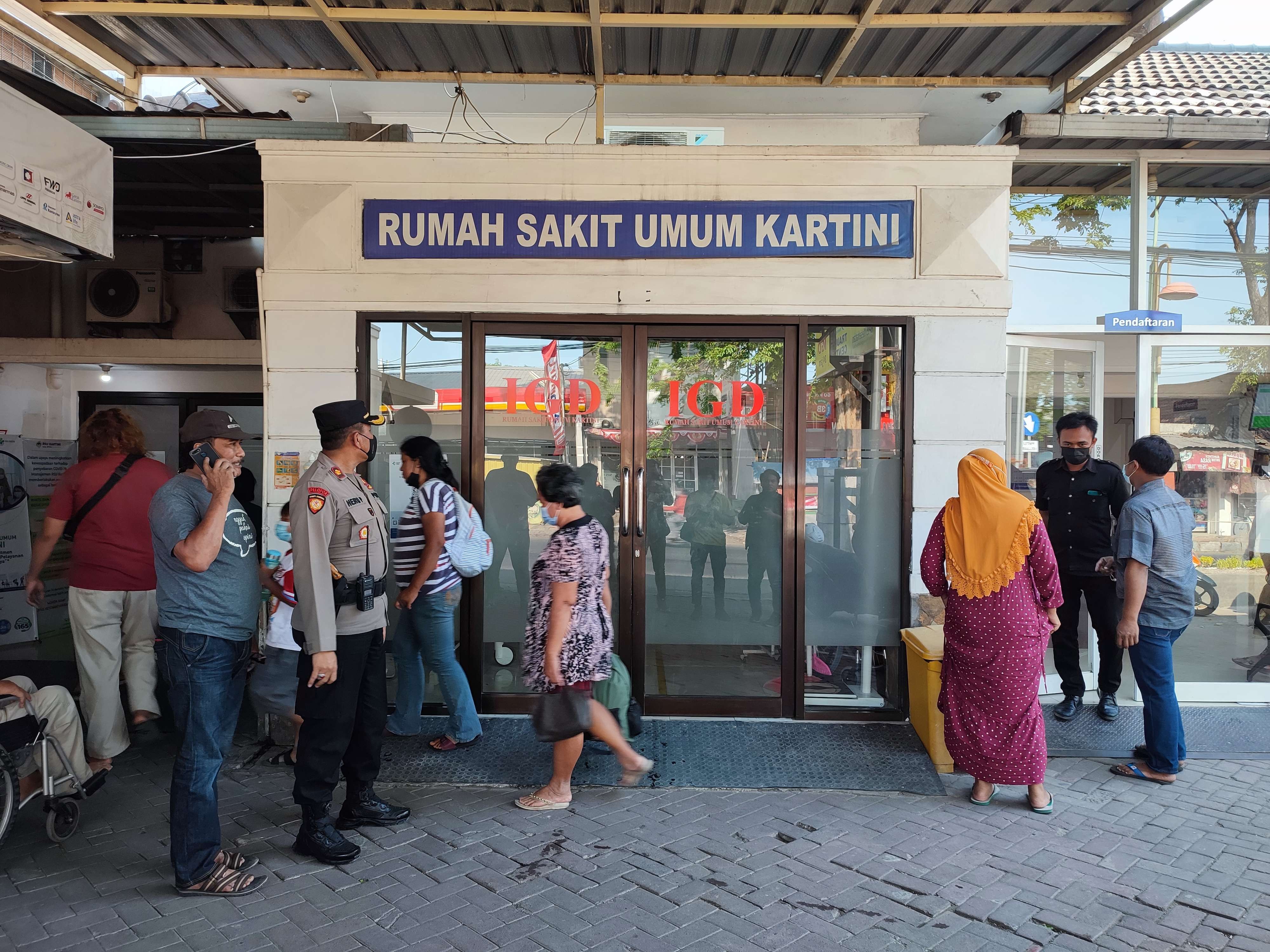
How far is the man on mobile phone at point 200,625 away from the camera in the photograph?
10.7 ft

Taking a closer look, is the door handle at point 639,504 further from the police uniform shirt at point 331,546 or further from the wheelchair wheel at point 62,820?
the wheelchair wheel at point 62,820

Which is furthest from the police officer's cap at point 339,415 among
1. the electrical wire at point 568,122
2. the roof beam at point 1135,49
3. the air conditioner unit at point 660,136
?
the roof beam at point 1135,49

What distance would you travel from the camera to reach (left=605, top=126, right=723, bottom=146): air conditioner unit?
17.6ft

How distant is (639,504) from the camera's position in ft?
17.5

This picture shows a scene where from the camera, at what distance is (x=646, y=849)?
370 cm

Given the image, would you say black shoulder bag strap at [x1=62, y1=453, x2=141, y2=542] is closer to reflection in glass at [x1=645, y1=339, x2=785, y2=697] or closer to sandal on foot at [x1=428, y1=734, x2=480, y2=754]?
sandal on foot at [x1=428, y1=734, x2=480, y2=754]

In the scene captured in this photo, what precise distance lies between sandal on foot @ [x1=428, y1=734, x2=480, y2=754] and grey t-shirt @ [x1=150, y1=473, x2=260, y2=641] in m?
1.72

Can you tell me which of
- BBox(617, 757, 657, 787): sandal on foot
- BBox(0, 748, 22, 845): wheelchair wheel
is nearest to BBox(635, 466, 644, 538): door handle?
BBox(617, 757, 657, 787): sandal on foot

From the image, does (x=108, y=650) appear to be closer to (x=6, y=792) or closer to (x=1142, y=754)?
(x=6, y=792)

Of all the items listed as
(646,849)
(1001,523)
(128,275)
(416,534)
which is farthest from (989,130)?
(128,275)

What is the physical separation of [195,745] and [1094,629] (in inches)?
208

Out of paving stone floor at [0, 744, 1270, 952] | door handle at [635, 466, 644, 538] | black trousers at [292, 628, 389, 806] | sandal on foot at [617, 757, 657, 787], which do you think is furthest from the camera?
door handle at [635, 466, 644, 538]

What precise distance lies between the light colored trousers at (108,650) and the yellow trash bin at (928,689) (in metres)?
4.41

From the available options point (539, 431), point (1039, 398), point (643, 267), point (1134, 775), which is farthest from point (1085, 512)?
point (539, 431)
